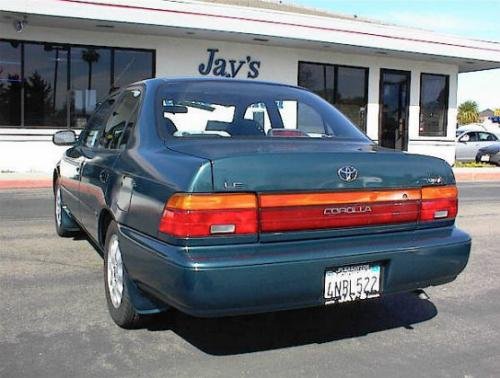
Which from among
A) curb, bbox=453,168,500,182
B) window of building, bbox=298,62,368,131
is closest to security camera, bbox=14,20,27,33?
window of building, bbox=298,62,368,131

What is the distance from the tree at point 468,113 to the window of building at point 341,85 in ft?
187

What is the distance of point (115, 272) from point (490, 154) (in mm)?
21570

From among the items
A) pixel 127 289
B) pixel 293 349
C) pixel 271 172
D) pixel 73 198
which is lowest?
pixel 293 349

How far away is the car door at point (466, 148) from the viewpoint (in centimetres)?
2492

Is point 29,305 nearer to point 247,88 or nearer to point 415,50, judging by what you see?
point 247,88

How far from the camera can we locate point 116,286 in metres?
4.16

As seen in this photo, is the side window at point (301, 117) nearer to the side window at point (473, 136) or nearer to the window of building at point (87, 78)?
the window of building at point (87, 78)

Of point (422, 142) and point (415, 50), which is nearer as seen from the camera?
point (415, 50)

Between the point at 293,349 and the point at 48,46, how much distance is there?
42.1ft

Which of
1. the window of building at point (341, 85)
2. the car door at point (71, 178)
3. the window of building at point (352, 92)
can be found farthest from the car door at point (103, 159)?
the window of building at point (352, 92)

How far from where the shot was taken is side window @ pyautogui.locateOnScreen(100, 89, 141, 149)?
4391 millimetres

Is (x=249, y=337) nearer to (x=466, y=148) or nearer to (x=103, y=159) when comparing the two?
(x=103, y=159)

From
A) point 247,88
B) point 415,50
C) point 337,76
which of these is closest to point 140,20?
point 337,76

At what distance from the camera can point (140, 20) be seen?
46.6 feet
